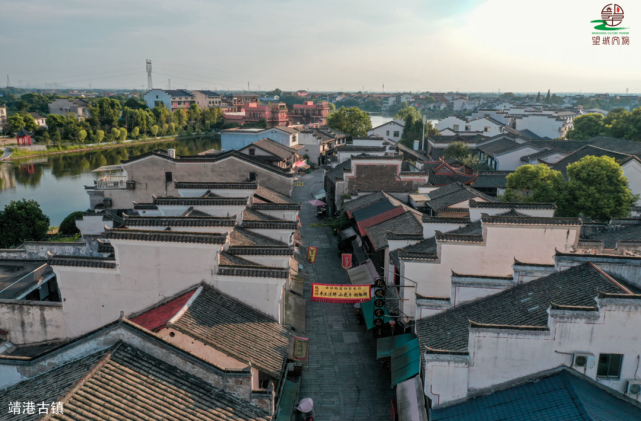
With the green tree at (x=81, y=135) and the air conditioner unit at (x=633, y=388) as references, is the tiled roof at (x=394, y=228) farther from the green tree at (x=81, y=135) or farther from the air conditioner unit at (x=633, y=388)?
the green tree at (x=81, y=135)

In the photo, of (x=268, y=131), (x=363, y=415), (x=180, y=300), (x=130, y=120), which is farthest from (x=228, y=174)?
(x=130, y=120)

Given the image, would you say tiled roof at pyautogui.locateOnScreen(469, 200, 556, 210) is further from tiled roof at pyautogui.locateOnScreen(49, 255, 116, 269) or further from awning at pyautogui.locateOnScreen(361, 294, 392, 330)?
tiled roof at pyautogui.locateOnScreen(49, 255, 116, 269)

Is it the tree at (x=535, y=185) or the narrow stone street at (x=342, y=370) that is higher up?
the tree at (x=535, y=185)

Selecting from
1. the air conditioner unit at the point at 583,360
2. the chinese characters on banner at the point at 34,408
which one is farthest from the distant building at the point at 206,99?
the air conditioner unit at the point at 583,360

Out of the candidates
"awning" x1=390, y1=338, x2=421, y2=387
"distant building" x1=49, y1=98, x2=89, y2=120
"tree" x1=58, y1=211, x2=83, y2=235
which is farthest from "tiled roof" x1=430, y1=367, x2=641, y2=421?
"distant building" x1=49, y1=98, x2=89, y2=120

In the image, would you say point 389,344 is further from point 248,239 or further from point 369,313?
point 248,239

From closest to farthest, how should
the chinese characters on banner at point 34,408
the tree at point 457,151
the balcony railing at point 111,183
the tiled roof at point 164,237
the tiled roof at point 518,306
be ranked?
the chinese characters on banner at point 34,408 < the tiled roof at point 518,306 < the tiled roof at point 164,237 < the balcony railing at point 111,183 < the tree at point 457,151

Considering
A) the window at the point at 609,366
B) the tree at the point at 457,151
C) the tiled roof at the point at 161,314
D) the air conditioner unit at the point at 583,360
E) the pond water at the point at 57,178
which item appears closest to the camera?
the air conditioner unit at the point at 583,360
